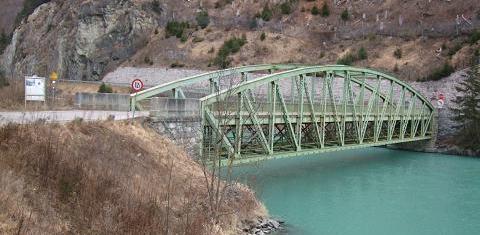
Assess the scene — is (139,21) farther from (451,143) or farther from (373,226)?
(373,226)

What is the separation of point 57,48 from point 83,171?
73.2 metres

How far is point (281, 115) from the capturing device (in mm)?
26656

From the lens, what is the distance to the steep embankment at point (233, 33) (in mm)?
63916

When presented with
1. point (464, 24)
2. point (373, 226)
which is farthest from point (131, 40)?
point (373, 226)

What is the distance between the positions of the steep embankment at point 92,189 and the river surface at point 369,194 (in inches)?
151

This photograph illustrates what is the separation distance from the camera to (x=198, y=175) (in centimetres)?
1717

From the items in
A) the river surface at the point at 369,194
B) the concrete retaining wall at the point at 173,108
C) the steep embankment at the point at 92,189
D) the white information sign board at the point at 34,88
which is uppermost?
the white information sign board at the point at 34,88

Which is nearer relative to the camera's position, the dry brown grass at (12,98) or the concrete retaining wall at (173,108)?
the concrete retaining wall at (173,108)

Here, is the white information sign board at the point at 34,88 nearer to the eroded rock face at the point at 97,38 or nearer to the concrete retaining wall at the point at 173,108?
the concrete retaining wall at the point at 173,108

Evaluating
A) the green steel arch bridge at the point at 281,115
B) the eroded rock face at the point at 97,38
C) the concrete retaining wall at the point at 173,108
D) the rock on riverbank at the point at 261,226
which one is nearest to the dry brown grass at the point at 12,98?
the green steel arch bridge at the point at 281,115

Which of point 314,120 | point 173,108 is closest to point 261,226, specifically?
point 173,108

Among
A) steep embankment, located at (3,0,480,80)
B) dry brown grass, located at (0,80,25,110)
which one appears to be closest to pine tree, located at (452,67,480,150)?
steep embankment, located at (3,0,480,80)

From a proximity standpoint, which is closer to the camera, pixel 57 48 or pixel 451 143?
pixel 451 143

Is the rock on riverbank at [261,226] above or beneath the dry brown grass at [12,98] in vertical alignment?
beneath
